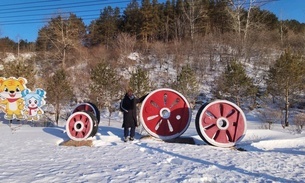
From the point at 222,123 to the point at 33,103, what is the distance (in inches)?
392

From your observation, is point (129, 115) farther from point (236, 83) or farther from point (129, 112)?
point (236, 83)

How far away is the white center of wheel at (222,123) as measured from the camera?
28.9 ft

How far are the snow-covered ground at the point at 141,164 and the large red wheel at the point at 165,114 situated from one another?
0.46m

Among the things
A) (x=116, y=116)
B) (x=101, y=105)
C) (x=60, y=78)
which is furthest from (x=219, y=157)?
(x=116, y=116)

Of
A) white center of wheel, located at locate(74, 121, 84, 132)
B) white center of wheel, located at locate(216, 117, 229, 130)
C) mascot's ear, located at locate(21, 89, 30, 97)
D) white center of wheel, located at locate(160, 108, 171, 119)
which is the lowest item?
white center of wheel, located at locate(74, 121, 84, 132)

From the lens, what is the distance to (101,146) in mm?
8938

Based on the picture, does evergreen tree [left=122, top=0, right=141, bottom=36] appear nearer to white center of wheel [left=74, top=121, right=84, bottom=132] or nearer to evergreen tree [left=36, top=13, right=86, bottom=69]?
evergreen tree [left=36, top=13, right=86, bottom=69]

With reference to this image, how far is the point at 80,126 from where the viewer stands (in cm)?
991

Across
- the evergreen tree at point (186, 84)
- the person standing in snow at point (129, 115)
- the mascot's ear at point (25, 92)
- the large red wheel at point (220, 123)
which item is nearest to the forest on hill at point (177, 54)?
the evergreen tree at point (186, 84)

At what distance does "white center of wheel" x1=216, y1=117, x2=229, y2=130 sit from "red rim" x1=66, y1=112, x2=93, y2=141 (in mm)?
4050

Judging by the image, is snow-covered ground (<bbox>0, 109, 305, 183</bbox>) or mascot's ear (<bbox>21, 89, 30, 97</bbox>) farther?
mascot's ear (<bbox>21, 89, 30, 97</bbox>)

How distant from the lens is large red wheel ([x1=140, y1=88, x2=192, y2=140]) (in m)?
9.64

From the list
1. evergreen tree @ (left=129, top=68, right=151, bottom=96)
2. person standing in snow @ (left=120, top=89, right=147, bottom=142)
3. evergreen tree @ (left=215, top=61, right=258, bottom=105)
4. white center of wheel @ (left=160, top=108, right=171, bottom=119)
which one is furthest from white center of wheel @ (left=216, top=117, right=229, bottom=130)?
evergreen tree @ (left=215, top=61, right=258, bottom=105)

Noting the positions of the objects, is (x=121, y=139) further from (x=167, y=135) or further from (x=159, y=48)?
(x=159, y=48)
